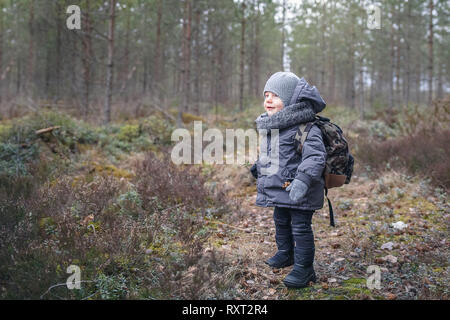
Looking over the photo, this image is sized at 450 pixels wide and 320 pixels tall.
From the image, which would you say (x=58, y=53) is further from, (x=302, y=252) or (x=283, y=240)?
(x=302, y=252)

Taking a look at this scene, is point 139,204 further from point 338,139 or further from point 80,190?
point 338,139

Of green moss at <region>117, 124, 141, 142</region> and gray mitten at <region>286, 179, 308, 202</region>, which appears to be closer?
gray mitten at <region>286, 179, 308, 202</region>

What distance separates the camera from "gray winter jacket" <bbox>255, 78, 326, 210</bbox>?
2.90 m

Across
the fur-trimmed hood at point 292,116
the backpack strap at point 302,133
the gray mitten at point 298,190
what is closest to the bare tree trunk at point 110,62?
the fur-trimmed hood at point 292,116

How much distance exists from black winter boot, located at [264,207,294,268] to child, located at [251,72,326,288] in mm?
29

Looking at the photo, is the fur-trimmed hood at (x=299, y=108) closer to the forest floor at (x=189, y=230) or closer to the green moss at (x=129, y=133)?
the forest floor at (x=189, y=230)

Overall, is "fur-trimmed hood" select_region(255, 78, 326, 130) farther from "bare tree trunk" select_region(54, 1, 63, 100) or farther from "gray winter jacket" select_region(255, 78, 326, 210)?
"bare tree trunk" select_region(54, 1, 63, 100)


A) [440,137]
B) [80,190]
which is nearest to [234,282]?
[80,190]

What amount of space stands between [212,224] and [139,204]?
106cm

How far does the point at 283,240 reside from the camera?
3434 millimetres

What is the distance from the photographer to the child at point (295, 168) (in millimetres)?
2850

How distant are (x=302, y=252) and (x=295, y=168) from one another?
2.49 ft

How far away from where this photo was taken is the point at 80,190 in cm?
478

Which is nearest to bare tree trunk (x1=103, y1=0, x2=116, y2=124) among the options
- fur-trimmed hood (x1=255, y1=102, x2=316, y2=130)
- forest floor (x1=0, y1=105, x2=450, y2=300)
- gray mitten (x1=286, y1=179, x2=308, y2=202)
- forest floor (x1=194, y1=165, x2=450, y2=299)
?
forest floor (x1=0, y1=105, x2=450, y2=300)
